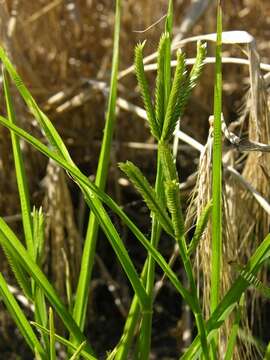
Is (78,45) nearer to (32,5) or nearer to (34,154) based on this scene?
(32,5)

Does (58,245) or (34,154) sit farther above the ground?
(34,154)

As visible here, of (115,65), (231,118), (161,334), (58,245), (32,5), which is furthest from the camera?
(231,118)

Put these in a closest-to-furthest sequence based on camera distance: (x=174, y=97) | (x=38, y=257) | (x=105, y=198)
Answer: (x=174, y=97) < (x=105, y=198) < (x=38, y=257)

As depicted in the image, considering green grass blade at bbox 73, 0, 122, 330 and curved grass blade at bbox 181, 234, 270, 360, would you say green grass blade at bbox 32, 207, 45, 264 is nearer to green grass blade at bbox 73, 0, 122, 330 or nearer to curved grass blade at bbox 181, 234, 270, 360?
green grass blade at bbox 73, 0, 122, 330

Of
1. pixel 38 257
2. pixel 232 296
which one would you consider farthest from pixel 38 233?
pixel 232 296

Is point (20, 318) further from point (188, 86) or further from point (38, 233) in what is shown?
point (188, 86)

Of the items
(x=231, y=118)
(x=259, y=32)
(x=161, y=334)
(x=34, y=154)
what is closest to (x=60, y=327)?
(x=161, y=334)

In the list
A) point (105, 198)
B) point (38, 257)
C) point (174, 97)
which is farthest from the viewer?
point (38, 257)
